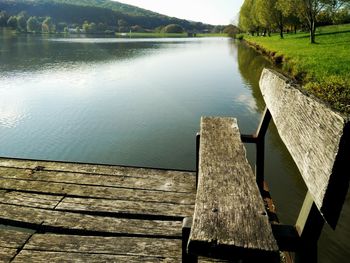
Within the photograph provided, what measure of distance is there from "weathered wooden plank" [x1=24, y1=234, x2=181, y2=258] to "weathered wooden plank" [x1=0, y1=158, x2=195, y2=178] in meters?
1.86

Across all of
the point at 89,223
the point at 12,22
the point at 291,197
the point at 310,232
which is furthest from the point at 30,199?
the point at 12,22

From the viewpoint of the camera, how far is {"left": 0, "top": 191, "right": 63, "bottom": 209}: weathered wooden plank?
195 inches

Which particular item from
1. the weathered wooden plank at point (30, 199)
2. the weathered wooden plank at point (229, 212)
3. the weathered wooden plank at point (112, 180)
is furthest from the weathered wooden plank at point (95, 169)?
the weathered wooden plank at point (229, 212)

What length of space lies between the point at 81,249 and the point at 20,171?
2805 mm

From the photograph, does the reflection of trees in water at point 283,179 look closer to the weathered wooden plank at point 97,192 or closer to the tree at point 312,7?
the weathered wooden plank at point 97,192

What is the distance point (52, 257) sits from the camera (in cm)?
382

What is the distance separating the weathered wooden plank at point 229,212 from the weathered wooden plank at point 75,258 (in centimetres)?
134

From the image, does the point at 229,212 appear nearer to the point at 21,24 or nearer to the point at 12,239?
the point at 12,239

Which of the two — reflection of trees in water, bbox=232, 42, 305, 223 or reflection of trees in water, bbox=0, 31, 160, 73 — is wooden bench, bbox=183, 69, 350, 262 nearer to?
reflection of trees in water, bbox=232, 42, 305, 223

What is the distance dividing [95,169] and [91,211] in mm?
1452

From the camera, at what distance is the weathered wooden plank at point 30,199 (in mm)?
4965

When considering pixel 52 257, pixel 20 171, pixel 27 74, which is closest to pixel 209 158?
pixel 52 257

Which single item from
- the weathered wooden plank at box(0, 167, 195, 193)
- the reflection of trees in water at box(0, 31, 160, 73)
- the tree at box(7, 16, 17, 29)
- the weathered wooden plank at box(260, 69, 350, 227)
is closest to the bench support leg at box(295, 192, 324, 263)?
the weathered wooden plank at box(260, 69, 350, 227)

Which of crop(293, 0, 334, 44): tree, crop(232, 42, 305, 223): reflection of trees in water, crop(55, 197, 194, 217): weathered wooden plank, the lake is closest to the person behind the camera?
crop(55, 197, 194, 217): weathered wooden plank
